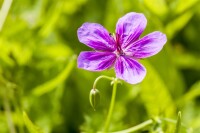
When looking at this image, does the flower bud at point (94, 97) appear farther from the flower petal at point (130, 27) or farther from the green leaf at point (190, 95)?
the green leaf at point (190, 95)

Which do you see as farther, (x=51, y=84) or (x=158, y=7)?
(x=158, y=7)

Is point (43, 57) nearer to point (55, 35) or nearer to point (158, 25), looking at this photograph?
point (55, 35)

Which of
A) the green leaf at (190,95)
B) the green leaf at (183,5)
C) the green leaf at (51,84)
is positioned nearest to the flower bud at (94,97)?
the green leaf at (51,84)

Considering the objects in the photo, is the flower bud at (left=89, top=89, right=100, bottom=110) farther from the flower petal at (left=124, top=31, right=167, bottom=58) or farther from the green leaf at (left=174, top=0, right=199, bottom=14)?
the green leaf at (left=174, top=0, right=199, bottom=14)

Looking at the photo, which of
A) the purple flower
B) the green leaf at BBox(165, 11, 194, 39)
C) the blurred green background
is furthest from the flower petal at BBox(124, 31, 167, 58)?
the green leaf at BBox(165, 11, 194, 39)

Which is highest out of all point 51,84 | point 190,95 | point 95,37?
point 95,37

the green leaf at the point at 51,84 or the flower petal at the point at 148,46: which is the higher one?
the flower petal at the point at 148,46

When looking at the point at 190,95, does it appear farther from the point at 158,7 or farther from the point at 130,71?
the point at 130,71

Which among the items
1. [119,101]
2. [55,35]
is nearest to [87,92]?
[119,101]

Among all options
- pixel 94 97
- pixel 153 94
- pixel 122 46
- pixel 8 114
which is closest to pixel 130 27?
pixel 122 46
